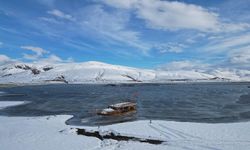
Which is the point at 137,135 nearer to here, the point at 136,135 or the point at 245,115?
the point at 136,135

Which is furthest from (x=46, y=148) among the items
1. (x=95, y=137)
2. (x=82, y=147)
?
(x=95, y=137)

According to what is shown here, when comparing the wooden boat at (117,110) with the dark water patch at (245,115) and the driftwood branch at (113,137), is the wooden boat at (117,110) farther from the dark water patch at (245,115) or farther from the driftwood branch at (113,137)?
the dark water patch at (245,115)

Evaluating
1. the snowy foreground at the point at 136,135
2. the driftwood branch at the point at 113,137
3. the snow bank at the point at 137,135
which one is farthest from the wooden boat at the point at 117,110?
the driftwood branch at the point at 113,137

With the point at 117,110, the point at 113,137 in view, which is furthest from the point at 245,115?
the point at 113,137

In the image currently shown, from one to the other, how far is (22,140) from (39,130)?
15.3 feet

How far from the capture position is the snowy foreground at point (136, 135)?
24.5 meters

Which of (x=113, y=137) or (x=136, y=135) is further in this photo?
(x=136, y=135)

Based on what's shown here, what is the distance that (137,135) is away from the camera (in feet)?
94.8

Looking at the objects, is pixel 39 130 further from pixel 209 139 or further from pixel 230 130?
pixel 230 130

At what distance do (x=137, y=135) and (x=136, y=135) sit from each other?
10cm

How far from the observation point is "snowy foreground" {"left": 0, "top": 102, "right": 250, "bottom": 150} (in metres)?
24.5

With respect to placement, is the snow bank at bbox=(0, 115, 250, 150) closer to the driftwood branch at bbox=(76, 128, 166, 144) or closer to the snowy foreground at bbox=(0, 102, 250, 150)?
the snowy foreground at bbox=(0, 102, 250, 150)

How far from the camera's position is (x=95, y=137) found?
92.1 ft

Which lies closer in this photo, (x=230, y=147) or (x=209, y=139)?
(x=230, y=147)
